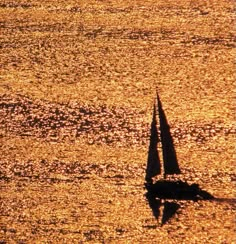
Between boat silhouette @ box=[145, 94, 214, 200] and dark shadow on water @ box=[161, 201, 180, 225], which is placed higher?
boat silhouette @ box=[145, 94, 214, 200]

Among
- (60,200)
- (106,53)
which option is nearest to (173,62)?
(106,53)

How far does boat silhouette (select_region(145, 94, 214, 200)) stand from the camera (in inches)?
21.2

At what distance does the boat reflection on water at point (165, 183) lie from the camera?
0.54m

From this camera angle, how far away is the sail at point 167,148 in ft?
1.79

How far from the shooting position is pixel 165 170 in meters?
0.55

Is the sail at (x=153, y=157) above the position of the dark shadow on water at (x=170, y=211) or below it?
above

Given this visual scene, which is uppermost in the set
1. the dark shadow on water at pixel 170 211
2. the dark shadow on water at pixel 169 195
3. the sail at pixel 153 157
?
the sail at pixel 153 157

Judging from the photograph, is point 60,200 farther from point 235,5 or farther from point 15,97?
point 235,5

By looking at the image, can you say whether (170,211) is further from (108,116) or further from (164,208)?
(108,116)

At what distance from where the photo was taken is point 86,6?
0.61m

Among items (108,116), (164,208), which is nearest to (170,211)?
(164,208)

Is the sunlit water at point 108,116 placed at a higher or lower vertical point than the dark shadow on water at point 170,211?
higher

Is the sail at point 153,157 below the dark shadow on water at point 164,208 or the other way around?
the other way around

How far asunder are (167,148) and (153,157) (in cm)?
2
